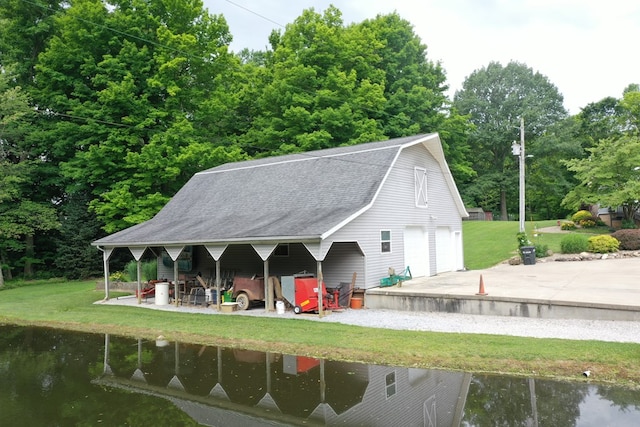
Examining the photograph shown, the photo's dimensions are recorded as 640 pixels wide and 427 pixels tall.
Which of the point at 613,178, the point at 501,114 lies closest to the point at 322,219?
the point at 613,178

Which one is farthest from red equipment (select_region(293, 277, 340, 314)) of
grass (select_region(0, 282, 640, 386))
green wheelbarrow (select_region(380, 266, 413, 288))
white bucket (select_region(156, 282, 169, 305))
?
white bucket (select_region(156, 282, 169, 305))

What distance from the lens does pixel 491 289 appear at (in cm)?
1432

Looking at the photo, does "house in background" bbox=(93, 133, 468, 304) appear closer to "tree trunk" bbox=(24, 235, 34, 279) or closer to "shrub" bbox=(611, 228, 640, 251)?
"shrub" bbox=(611, 228, 640, 251)

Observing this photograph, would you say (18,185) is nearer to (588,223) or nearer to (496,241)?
(496,241)

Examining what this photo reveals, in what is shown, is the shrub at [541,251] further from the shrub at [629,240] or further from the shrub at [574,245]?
the shrub at [629,240]

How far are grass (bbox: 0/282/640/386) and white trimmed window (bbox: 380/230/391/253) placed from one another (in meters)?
4.84

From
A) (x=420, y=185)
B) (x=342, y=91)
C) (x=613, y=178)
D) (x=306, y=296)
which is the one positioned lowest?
(x=306, y=296)

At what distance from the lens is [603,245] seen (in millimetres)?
24078

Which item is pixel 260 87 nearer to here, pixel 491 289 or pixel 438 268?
pixel 438 268

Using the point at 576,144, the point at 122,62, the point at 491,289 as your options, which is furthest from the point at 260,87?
the point at 576,144

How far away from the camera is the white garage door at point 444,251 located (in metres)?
20.8

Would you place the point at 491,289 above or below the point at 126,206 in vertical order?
below

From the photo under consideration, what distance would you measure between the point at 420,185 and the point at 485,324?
8864mm

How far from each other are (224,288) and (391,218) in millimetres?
6510
